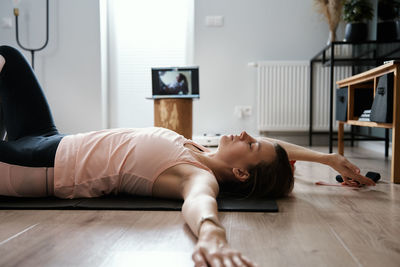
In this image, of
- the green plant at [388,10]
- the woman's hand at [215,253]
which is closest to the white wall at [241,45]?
the green plant at [388,10]

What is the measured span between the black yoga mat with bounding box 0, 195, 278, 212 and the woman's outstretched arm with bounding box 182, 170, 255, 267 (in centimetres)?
12

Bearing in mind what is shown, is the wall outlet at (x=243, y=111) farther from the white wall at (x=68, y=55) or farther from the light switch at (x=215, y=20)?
the white wall at (x=68, y=55)

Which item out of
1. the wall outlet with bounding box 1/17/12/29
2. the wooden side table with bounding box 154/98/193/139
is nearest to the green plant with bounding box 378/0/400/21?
the wooden side table with bounding box 154/98/193/139

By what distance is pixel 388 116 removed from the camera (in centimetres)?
175

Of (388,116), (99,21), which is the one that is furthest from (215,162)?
(99,21)

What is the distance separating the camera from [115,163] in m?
1.21

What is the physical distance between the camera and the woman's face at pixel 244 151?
122 centimetres

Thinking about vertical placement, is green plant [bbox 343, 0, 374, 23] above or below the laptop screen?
above

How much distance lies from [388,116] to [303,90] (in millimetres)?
1918

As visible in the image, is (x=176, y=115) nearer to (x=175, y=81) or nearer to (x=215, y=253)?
(x=175, y=81)

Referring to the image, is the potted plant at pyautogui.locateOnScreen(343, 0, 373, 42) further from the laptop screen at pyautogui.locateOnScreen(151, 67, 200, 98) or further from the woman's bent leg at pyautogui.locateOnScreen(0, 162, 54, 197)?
the woman's bent leg at pyautogui.locateOnScreen(0, 162, 54, 197)

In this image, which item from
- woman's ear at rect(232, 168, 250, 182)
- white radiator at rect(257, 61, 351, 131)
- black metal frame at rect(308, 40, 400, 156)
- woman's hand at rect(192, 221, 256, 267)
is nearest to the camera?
woman's hand at rect(192, 221, 256, 267)

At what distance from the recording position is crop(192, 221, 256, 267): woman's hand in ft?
2.02

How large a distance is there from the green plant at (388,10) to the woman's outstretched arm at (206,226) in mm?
2537
